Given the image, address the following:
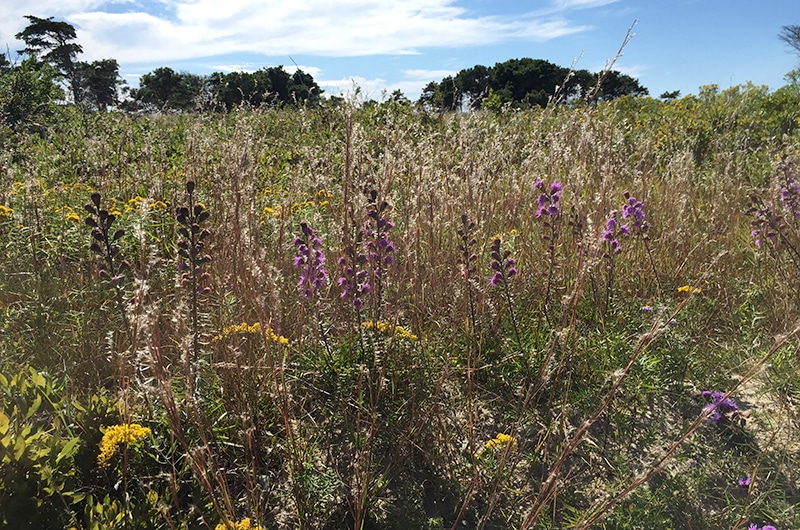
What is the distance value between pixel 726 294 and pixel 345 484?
8.78ft

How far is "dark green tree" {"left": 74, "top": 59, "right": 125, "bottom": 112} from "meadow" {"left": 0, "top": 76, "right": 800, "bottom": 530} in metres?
2.62

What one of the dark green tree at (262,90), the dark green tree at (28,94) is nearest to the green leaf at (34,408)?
the dark green tree at (262,90)

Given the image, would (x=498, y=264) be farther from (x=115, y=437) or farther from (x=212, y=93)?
(x=212, y=93)

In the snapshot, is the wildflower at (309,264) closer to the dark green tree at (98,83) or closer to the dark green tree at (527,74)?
the dark green tree at (98,83)

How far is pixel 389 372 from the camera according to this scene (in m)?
2.17

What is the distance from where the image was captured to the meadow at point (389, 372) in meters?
1.60

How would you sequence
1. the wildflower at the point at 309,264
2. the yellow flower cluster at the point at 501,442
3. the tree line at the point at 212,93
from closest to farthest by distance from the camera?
the yellow flower cluster at the point at 501,442, the wildflower at the point at 309,264, the tree line at the point at 212,93

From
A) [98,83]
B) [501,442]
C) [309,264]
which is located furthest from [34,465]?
[98,83]

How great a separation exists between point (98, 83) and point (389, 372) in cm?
3945

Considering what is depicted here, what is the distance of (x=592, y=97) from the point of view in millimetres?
3416

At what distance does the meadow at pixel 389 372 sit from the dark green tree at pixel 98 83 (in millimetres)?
2617

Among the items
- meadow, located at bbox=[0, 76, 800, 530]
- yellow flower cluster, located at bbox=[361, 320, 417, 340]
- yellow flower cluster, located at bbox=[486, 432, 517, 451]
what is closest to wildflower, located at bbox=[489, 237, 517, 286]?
meadow, located at bbox=[0, 76, 800, 530]

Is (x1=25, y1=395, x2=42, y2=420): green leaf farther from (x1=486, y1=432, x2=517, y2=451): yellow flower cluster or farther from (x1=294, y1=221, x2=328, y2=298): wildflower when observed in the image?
(x1=486, y1=432, x2=517, y2=451): yellow flower cluster

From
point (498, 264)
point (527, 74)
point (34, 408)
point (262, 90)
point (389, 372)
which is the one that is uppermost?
point (527, 74)
